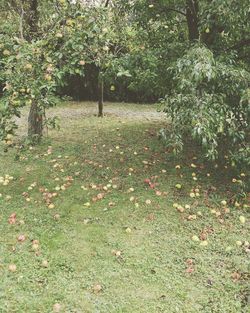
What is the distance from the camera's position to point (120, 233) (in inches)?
190

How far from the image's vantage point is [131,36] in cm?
707

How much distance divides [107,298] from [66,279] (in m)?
0.51

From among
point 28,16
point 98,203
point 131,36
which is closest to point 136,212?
point 98,203

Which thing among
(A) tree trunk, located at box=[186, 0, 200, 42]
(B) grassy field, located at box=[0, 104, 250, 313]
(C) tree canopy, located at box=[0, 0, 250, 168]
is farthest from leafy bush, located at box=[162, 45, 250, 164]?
(A) tree trunk, located at box=[186, 0, 200, 42]

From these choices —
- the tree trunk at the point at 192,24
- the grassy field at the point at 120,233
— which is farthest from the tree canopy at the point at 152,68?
the grassy field at the point at 120,233

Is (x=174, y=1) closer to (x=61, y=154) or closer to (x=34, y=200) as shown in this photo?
(x=61, y=154)

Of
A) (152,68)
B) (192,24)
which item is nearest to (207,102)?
(152,68)

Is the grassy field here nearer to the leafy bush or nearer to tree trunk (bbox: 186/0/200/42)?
the leafy bush

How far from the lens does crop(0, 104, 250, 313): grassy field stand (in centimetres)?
381

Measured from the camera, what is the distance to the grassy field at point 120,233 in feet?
Answer: 12.5

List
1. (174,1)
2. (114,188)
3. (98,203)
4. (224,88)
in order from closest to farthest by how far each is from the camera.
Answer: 1. (224,88)
2. (98,203)
3. (114,188)
4. (174,1)

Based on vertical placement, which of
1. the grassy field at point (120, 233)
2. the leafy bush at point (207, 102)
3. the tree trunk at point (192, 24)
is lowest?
the grassy field at point (120, 233)

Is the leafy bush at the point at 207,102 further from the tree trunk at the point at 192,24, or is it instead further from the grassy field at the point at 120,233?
the tree trunk at the point at 192,24

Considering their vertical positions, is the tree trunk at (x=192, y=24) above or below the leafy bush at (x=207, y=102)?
above
